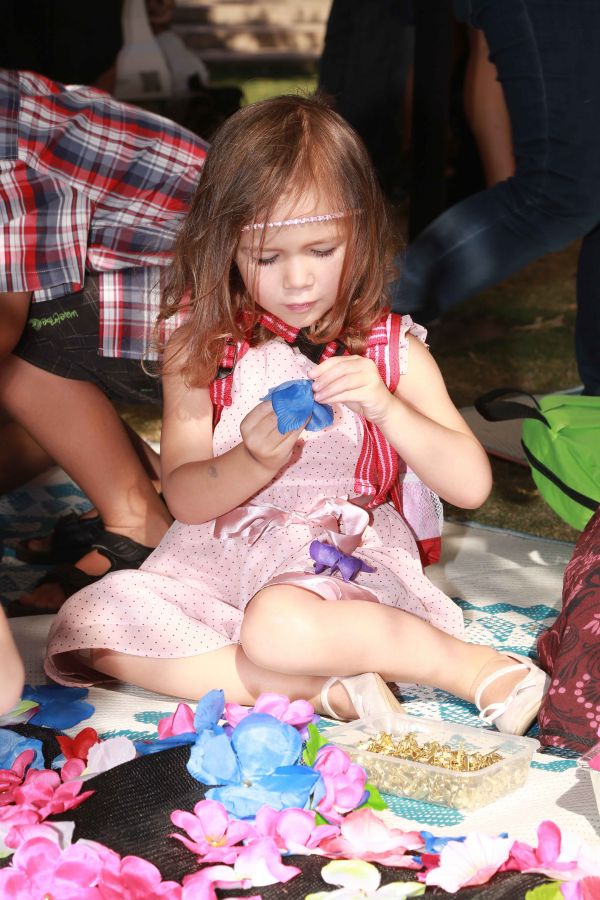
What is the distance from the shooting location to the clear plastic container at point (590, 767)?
125 cm

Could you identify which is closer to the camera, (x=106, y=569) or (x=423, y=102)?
(x=106, y=569)

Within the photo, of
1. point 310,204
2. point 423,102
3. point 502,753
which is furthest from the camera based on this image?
point 423,102

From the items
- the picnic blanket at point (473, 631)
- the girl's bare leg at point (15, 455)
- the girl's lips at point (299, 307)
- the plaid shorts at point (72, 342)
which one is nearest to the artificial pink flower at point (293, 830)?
the picnic blanket at point (473, 631)

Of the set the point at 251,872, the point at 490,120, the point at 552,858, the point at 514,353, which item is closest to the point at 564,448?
the point at 552,858

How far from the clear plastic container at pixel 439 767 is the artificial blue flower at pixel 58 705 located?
319mm

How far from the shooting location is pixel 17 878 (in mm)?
1109

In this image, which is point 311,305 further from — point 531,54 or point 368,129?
point 368,129

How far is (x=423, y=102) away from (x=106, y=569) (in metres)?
1.82

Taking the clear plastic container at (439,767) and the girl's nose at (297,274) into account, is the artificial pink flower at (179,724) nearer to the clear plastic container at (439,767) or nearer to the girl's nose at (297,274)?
the clear plastic container at (439,767)

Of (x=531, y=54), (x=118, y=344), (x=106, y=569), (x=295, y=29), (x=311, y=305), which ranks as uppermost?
(x=295, y=29)

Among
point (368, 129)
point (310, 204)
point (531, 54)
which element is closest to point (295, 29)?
point (368, 129)

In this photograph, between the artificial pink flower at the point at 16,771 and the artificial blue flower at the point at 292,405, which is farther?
the artificial blue flower at the point at 292,405

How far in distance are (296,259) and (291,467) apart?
311mm

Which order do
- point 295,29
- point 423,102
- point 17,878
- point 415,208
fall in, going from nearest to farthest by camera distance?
1. point 17,878
2. point 423,102
3. point 415,208
4. point 295,29
